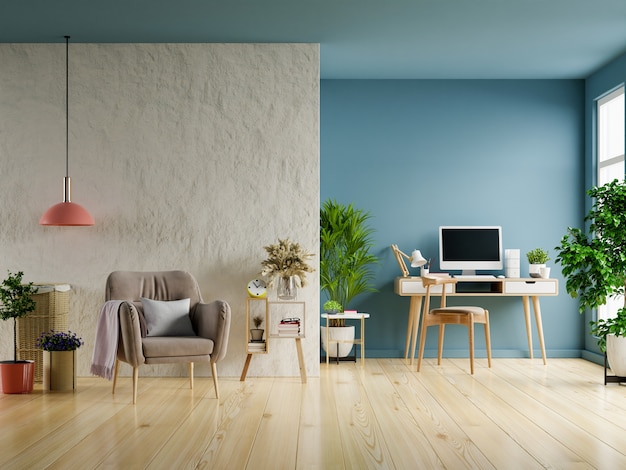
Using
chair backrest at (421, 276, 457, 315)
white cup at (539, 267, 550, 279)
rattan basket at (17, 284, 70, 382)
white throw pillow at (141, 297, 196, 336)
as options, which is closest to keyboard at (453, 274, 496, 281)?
chair backrest at (421, 276, 457, 315)

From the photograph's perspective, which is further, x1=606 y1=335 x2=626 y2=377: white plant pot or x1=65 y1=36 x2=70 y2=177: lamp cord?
x1=65 y1=36 x2=70 y2=177: lamp cord

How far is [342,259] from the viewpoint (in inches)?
273

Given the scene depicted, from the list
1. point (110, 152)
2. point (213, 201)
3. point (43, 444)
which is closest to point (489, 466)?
point (43, 444)

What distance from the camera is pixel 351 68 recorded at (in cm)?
692

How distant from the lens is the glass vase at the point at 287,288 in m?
5.80

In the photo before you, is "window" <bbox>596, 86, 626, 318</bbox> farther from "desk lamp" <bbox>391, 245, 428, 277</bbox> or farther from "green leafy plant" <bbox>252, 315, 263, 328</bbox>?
"green leafy plant" <bbox>252, 315, 263, 328</bbox>

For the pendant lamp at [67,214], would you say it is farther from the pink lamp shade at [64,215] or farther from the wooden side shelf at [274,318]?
the wooden side shelf at [274,318]

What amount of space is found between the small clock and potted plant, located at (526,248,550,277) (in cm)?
276

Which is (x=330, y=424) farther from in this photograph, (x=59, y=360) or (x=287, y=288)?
(x=59, y=360)

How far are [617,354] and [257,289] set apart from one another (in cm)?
289

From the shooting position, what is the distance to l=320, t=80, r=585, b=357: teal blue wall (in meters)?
7.32

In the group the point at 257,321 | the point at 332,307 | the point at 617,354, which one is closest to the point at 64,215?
the point at 257,321

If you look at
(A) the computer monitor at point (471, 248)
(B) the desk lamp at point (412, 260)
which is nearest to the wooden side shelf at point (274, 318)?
(B) the desk lamp at point (412, 260)

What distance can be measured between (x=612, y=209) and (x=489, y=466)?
297 centimetres
